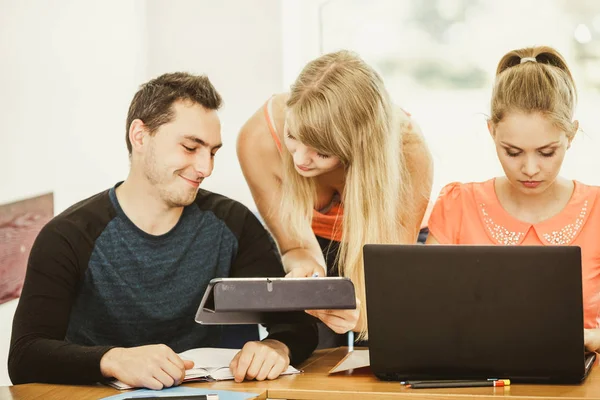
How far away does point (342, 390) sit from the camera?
1.40 metres

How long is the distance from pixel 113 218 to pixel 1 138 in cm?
53

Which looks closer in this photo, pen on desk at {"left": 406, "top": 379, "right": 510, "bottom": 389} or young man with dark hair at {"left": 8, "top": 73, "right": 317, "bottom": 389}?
pen on desk at {"left": 406, "top": 379, "right": 510, "bottom": 389}

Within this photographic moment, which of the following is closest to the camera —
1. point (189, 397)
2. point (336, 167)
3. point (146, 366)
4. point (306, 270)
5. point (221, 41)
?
point (189, 397)

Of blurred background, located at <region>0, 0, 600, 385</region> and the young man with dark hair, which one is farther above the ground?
blurred background, located at <region>0, 0, 600, 385</region>

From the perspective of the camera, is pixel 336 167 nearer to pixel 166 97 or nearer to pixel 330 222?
pixel 330 222

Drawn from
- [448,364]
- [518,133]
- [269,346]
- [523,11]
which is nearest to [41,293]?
[269,346]

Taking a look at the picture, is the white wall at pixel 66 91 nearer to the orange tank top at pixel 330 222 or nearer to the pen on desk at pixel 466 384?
the orange tank top at pixel 330 222

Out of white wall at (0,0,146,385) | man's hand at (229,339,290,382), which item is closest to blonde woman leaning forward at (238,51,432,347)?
man's hand at (229,339,290,382)

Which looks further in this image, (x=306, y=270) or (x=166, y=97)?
(x=166, y=97)

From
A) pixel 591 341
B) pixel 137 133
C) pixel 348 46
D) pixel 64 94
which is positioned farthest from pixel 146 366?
pixel 348 46

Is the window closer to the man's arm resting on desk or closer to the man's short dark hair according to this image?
the man's short dark hair

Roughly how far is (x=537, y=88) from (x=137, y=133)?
93 centimetres

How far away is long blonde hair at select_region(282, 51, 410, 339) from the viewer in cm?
185

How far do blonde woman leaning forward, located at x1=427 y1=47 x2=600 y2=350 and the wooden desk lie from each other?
19.6 inches
